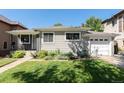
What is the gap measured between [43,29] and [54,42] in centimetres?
202

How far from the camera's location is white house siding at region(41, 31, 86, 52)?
22484 millimetres

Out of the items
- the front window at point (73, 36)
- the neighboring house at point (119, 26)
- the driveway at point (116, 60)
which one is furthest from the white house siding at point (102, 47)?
the neighboring house at point (119, 26)

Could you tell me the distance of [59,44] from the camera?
73.8 ft

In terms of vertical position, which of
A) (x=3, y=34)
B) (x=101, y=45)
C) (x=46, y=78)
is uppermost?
(x=3, y=34)

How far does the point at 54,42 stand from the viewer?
22531mm

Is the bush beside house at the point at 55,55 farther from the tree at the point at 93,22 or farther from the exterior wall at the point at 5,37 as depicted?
the tree at the point at 93,22

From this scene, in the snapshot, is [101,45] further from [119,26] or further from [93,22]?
[93,22]

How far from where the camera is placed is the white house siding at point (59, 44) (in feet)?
73.8

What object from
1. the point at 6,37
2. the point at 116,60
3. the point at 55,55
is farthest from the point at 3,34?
the point at 116,60

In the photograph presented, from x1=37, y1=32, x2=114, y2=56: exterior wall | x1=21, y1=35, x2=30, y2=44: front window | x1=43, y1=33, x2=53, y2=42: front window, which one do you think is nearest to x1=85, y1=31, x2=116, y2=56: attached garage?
x1=37, y1=32, x2=114, y2=56: exterior wall

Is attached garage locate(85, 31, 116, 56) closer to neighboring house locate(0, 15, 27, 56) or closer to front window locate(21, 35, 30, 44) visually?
front window locate(21, 35, 30, 44)

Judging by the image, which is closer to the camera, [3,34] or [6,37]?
[3,34]
